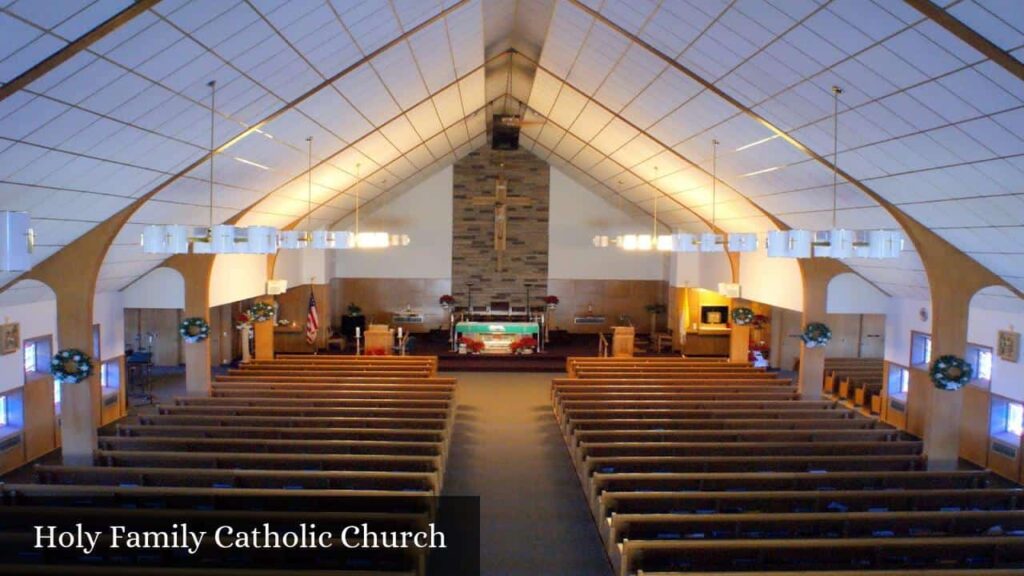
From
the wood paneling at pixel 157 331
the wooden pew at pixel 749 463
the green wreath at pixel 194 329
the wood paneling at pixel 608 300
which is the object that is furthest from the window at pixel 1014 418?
the wood paneling at pixel 157 331

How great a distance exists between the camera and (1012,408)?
11.5 meters

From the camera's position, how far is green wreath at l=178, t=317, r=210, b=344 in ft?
40.4

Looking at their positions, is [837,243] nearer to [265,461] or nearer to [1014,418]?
[265,461]

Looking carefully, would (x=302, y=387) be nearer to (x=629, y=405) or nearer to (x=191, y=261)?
(x=191, y=261)

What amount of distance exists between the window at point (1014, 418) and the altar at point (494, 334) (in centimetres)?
1091

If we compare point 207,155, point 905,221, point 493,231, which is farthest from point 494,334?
point 905,221

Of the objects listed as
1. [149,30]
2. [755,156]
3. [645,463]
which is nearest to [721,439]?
[645,463]

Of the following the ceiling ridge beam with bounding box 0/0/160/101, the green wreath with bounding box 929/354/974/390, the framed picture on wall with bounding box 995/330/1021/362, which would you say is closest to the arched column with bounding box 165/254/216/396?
the ceiling ridge beam with bounding box 0/0/160/101

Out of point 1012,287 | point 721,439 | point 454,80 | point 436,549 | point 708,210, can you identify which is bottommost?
point 436,549

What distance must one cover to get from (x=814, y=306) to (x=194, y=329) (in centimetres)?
1126

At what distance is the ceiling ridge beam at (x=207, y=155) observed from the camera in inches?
338

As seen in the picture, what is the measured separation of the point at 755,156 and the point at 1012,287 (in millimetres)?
3719

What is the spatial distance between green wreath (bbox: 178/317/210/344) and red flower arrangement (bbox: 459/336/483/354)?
7854 mm

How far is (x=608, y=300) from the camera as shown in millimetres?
23156
